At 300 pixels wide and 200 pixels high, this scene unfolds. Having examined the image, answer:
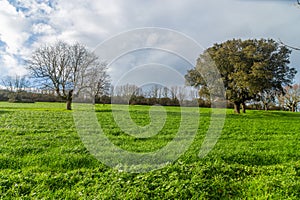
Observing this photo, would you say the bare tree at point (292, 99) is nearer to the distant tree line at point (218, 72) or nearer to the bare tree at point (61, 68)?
the distant tree line at point (218, 72)

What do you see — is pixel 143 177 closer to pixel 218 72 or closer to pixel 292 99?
pixel 218 72

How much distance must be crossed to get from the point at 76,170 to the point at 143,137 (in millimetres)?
5903

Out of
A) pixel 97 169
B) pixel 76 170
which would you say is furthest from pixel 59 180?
pixel 97 169

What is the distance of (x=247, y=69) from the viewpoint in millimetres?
30953

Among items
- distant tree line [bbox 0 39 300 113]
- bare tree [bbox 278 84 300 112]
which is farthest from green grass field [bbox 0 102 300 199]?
bare tree [bbox 278 84 300 112]

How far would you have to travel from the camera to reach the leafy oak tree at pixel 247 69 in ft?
95.5

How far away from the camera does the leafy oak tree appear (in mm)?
29094

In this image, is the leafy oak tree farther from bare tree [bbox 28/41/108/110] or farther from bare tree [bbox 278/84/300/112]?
bare tree [bbox 278/84/300/112]

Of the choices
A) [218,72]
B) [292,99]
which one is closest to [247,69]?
[218,72]

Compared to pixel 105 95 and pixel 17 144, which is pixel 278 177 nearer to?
pixel 17 144

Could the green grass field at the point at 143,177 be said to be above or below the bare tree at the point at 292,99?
below

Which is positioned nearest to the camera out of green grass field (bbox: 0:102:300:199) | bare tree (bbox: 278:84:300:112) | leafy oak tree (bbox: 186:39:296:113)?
green grass field (bbox: 0:102:300:199)

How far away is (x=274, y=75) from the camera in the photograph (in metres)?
30.5

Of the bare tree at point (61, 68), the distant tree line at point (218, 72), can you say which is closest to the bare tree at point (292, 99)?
the distant tree line at point (218, 72)
